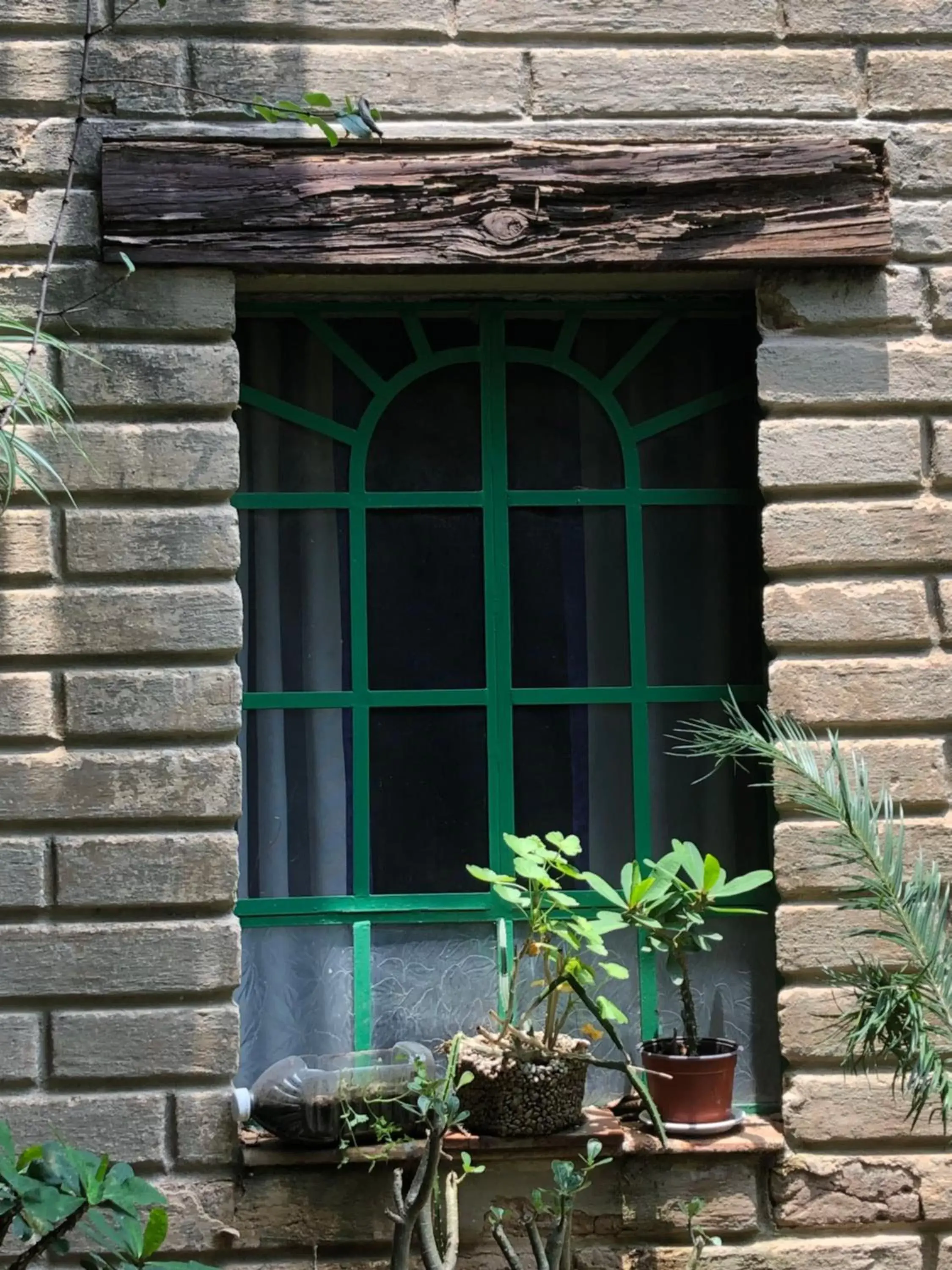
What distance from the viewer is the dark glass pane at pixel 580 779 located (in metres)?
3.74

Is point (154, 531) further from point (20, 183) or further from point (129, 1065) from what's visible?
point (129, 1065)

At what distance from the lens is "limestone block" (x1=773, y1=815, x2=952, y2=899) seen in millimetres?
3506

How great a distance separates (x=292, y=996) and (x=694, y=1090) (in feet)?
3.16

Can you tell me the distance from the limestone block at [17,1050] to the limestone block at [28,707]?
0.62 meters

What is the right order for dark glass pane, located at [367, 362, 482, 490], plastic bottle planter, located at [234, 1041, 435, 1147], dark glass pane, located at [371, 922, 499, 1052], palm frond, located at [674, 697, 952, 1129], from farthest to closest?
dark glass pane, located at [367, 362, 482, 490]
dark glass pane, located at [371, 922, 499, 1052]
plastic bottle planter, located at [234, 1041, 435, 1147]
palm frond, located at [674, 697, 952, 1129]

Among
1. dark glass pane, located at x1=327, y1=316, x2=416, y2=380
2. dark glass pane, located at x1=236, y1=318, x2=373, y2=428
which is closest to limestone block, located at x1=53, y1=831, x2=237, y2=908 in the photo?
dark glass pane, located at x1=236, y1=318, x2=373, y2=428

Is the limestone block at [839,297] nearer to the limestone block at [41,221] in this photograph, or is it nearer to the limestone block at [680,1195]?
the limestone block at [41,221]

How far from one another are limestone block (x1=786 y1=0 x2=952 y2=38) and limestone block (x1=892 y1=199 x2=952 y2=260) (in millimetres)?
449

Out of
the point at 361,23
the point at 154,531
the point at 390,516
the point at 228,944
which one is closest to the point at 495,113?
the point at 361,23

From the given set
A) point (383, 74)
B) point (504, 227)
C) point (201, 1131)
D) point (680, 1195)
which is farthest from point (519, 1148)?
point (383, 74)

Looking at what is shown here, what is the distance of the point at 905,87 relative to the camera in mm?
3695

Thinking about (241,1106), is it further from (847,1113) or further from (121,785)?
(847,1113)

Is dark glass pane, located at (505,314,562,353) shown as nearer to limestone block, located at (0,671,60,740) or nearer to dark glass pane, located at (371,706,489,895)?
dark glass pane, located at (371,706,489,895)

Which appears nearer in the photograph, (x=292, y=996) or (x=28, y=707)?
(x=28, y=707)
